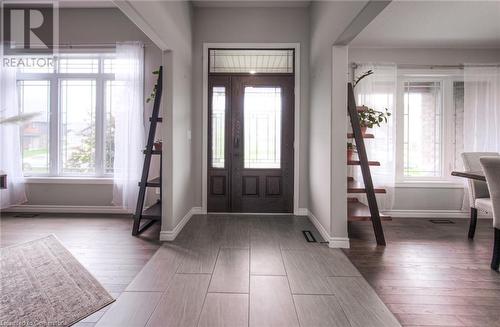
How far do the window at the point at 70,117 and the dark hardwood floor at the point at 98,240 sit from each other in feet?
2.68

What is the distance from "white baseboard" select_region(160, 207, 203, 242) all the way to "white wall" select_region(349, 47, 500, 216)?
3.05 meters

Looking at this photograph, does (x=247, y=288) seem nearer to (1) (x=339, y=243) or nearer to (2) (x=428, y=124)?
(1) (x=339, y=243)

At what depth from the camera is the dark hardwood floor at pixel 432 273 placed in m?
1.88

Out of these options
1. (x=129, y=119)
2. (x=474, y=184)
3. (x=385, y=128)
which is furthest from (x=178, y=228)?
(x=474, y=184)

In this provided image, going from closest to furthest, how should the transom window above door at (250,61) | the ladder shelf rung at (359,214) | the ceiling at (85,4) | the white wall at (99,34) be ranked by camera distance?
the ladder shelf rung at (359,214) → the ceiling at (85,4) → the white wall at (99,34) → the transom window above door at (250,61)

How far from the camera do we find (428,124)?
4555 millimetres

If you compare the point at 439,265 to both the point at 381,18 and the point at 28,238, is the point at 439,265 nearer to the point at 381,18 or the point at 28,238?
the point at 381,18

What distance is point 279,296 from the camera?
6.70 feet

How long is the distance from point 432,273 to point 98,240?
3.28 meters

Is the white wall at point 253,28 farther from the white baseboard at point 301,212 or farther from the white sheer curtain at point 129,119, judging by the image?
the white baseboard at point 301,212

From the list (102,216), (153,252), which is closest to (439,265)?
(153,252)

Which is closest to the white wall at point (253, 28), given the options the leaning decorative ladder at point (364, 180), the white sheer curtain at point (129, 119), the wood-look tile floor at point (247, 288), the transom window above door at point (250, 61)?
the transom window above door at point (250, 61)

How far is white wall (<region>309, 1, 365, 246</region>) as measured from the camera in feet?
9.85

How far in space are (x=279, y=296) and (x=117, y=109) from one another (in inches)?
136
